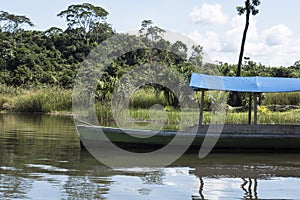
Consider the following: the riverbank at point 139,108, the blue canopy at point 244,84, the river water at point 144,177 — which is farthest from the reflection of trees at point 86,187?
the riverbank at point 139,108

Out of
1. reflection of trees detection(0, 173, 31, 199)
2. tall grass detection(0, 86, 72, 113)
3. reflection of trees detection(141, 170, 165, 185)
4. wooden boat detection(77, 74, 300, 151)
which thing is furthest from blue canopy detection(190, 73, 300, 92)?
tall grass detection(0, 86, 72, 113)

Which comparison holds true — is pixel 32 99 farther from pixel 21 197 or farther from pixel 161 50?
pixel 21 197

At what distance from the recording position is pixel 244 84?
12.7 m

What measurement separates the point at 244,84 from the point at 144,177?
Result: 14.7ft

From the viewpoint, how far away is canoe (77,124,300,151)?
12.1 m

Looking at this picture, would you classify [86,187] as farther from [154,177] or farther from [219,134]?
[219,134]

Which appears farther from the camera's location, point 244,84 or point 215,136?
point 244,84

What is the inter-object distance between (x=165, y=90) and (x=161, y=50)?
11.6 metres

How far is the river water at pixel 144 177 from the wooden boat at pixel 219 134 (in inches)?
11.6

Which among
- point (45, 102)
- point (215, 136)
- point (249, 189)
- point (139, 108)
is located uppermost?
point (45, 102)

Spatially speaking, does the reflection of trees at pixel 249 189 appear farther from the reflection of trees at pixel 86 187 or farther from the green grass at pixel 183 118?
the green grass at pixel 183 118

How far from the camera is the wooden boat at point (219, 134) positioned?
478 inches

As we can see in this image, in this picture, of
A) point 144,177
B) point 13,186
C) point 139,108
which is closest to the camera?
point 13,186

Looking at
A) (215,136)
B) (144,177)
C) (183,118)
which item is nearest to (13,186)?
(144,177)
